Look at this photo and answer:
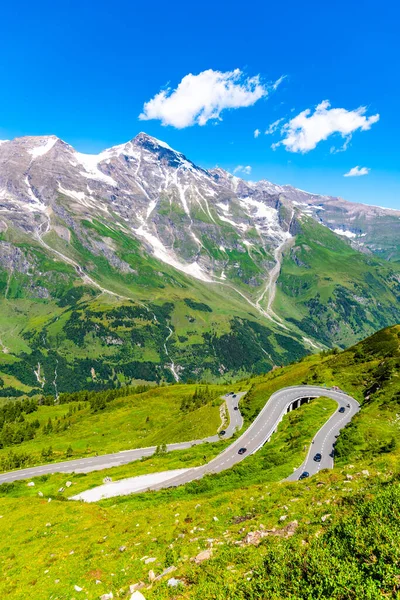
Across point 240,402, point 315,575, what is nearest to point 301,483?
point 315,575

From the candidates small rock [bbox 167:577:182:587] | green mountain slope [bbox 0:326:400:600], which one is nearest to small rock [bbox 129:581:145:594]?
green mountain slope [bbox 0:326:400:600]

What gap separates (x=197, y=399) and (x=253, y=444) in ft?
288

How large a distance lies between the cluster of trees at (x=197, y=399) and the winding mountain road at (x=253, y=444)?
106ft

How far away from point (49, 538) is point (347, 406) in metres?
80.6

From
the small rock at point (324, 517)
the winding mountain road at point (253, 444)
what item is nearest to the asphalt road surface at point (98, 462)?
the winding mountain road at point (253, 444)

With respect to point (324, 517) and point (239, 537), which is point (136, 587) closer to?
point (239, 537)

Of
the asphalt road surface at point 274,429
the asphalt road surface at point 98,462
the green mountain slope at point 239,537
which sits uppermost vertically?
the green mountain slope at point 239,537

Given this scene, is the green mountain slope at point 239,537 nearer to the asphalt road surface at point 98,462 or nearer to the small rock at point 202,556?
the small rock at point 202,556

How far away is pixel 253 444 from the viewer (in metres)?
80.9

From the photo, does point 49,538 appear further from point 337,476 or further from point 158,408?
point 158,408

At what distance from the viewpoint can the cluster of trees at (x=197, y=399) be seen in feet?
524

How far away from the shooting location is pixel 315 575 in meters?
15.0

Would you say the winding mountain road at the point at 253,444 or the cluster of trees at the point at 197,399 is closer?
the winding mountain road at the point at 253,444

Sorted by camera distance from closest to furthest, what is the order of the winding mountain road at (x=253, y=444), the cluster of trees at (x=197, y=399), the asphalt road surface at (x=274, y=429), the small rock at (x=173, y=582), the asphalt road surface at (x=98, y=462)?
the small rock at (x=173, y=582) < the asphalt road surface at (x=274, y=429) < the winding mountain road at (x=253, y=444) < the asphalt road surface at (x=98, y=462) < the cluster of trees at (x=197, y=399)
